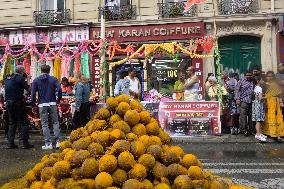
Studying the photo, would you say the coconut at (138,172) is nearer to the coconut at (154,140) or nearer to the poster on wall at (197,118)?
the coconut at (154,140)

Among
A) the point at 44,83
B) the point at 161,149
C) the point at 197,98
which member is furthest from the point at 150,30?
the point at 161,149

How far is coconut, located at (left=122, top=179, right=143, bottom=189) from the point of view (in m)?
2.71

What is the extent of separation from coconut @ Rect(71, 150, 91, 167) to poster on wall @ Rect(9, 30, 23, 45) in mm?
19972

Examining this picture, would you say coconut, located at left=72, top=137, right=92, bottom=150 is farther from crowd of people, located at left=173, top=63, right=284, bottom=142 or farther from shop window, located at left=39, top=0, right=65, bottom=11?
shop window, located at left=39, top=0, right=65, bottom=11

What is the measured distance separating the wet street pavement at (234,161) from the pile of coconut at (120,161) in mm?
2310

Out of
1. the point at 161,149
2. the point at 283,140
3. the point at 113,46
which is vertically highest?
the point at 113,46

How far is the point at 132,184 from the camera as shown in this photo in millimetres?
2713

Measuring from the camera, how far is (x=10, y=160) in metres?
8.07

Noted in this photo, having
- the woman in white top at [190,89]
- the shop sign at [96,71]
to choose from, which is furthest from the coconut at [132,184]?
the shop sign at [96,71]

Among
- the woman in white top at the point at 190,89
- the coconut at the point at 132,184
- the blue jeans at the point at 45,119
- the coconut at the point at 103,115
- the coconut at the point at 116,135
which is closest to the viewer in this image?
the coconut at the point at 132,184

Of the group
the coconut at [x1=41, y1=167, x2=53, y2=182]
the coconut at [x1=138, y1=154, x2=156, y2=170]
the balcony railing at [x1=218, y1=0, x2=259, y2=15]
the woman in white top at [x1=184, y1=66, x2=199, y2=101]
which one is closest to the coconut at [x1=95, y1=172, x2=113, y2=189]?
the coconut at [x1=138, y1=154, x2=156, y2=170]

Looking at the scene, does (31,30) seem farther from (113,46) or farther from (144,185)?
(144,185)

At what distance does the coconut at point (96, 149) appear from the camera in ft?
9.64

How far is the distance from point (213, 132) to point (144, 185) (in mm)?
10209
